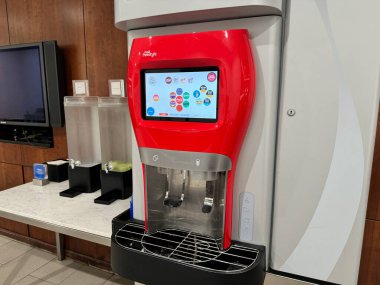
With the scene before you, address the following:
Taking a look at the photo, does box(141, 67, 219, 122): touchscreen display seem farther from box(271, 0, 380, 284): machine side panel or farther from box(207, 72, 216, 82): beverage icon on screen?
box(271, 0, 380, 284): machine side panel

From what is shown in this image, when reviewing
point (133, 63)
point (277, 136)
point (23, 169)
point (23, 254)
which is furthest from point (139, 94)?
point (23, 254)

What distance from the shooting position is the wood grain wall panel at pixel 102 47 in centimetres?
179

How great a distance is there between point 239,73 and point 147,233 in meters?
0.61

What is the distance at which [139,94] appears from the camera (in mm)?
892

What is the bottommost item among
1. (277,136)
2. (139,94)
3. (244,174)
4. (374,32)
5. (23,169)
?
(23,169)

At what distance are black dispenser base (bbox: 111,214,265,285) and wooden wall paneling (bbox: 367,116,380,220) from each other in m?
0.69

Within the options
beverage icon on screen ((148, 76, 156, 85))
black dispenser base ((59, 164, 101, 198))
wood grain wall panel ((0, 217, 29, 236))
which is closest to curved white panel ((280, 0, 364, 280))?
beverage icon on screen ((148, 76, 156, 85))

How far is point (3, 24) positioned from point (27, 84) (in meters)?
0.59

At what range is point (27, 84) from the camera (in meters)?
2.09

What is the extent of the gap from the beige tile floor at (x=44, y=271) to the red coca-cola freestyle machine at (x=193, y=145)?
1.47 metres

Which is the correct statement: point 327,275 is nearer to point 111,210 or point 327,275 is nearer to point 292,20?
point 292,20

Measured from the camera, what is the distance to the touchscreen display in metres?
0.81

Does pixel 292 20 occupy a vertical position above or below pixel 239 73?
above

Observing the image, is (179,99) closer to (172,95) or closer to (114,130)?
(172,95)
